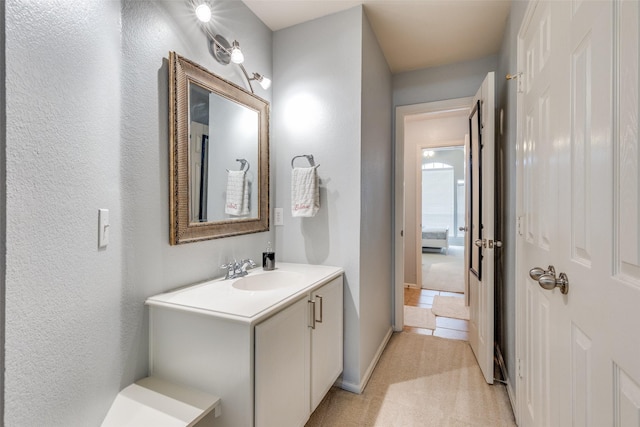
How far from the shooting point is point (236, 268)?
171 centimetres

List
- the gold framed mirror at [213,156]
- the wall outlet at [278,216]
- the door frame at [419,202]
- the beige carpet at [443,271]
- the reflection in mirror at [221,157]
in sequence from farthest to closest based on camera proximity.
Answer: the beige carpet at [443,271] → the door frame at [419,202] → the wall outlet at [278,216] → the reflection in mirror at [221,157] → the gold framed mirror at [213,156]

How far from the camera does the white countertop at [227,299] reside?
3.78ft

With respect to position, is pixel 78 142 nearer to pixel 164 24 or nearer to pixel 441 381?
pixel 164 24

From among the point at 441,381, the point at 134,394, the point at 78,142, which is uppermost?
the point at 78,142

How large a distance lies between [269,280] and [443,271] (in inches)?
173

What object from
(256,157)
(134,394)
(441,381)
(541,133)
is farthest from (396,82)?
(134,394)

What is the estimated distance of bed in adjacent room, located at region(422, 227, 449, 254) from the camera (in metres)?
7.00

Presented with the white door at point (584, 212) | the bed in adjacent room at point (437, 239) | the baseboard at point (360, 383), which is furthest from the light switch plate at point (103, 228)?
the bed in adjacent room at point (437, 239)

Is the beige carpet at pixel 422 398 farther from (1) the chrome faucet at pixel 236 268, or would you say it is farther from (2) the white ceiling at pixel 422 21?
(2) the white ceiling at pixel 422 21

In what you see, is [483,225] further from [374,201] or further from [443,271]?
[443,271]

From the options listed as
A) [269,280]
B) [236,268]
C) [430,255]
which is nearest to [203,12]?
[236,268]

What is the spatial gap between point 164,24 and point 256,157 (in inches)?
33.0

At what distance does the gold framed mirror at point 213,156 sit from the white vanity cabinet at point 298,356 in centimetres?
64

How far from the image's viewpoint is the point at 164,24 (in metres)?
1.39
